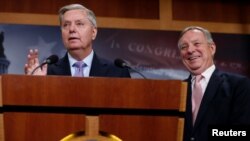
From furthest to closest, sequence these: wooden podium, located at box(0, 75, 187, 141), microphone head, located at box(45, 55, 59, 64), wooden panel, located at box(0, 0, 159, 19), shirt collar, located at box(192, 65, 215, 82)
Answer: wooden panel, located at box(0, 0, 159, 19), shirt collar, located at box(192, 65, 215, 82), microphone head, located at box(45, 55, 59, 64), wooden podium, located at box(0, 75, 187, 141)

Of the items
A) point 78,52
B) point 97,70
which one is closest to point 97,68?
point 97,70

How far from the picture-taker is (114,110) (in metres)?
1.62

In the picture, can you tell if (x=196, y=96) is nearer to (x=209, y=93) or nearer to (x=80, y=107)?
(x=209, y=93)

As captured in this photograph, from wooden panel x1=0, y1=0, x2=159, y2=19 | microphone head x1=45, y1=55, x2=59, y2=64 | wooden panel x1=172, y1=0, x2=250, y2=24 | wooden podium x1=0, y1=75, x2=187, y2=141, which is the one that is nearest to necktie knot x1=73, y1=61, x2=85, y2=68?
microphone head x1=45, y1=55, x2=59, y2=64

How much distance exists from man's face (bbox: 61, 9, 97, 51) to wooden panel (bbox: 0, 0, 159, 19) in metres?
2.57

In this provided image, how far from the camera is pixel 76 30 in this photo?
2.35 metres

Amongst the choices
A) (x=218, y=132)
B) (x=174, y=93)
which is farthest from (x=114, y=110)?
(x=218, y=132)

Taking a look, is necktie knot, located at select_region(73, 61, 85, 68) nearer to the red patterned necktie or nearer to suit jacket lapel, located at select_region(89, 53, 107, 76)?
suit jacket lapel, located at select_region(89, 53, 107, 76)

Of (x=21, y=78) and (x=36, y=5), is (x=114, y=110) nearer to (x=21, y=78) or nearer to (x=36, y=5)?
(x=21, y=78)

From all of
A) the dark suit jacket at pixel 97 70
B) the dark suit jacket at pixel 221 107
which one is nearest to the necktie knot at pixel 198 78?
the dark suit jacket at pixel 221 107

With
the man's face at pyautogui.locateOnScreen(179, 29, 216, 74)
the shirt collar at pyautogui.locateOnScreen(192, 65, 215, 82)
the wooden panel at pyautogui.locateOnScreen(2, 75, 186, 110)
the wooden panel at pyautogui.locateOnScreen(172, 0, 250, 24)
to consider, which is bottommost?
the wooden panel at pyautogui.locateOnScreen(2, 75, 186, 110)

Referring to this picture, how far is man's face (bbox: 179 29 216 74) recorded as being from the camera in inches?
101

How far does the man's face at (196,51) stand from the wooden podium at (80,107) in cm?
95

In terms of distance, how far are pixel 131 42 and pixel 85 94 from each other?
3238 mm
